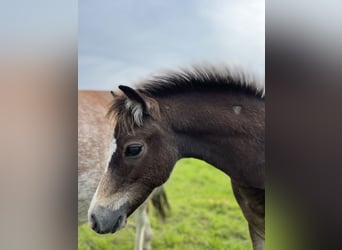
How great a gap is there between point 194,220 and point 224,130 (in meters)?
0.55

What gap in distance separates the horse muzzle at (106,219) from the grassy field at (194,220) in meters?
0.04

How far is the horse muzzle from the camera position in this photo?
218 cm

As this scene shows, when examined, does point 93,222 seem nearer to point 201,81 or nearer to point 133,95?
point 133,95

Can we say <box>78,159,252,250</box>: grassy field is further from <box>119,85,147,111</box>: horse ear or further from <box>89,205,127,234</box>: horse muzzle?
<box>119,85,147,111</box>: horse ear

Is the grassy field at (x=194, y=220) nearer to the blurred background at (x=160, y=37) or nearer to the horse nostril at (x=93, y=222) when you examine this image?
the horse nostril at (x=93, y=222)

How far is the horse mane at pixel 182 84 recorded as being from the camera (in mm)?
2209

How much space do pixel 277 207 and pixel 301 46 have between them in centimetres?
→ 93

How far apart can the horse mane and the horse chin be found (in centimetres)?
51

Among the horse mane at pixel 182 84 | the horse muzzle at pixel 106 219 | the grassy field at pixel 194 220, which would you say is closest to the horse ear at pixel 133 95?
the horse mane at pixel 182 84

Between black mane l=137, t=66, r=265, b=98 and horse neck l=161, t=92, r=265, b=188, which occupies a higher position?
black mane l=137, t=66, r=265, b=98

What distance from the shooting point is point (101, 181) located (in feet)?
7.22

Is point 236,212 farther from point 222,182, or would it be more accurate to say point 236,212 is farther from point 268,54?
point 268,54

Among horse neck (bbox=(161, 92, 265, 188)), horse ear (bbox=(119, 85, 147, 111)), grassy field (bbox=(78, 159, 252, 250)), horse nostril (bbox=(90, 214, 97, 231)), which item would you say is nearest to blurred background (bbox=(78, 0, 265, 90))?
horse ear (bbox=(119, 85, 147, 111))

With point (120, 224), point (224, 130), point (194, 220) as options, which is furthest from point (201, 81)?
point (120, 224)
